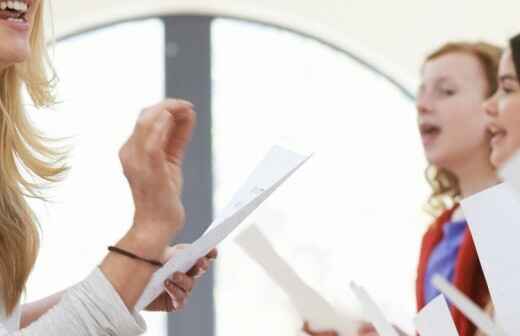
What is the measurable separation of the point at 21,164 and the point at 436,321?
67 centimetres

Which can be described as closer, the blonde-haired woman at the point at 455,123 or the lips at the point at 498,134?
the lips at the point at 498,134

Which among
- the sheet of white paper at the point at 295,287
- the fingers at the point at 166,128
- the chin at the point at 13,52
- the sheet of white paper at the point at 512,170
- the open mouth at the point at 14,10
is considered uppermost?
the open mouth at the point at 14,10

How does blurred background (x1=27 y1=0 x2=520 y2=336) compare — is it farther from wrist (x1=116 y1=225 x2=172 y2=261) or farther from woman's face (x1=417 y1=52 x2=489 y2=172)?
wrist (x1=116 y1=225 x2=172 y2=261)

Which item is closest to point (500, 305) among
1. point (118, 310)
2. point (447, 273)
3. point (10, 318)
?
point (118, 310)

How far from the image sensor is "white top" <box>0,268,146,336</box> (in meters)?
0.90

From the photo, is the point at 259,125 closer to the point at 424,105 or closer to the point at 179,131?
the point at 424,105

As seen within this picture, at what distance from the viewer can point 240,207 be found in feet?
3.01

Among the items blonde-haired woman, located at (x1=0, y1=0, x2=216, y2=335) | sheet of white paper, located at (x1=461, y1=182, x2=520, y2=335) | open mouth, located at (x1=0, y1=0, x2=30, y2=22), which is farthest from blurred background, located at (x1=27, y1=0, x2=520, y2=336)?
sheet of white paper, located at (x1=461, y1=182, x2=520, y2=335)

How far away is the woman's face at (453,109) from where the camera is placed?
2.28 metres

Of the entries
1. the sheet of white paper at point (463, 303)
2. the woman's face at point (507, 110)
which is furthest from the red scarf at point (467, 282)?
the sheet of white paper at point (463, 303)

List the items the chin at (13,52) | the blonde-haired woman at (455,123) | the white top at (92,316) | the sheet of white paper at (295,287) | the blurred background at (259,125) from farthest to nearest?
the blurred background at (259,125) → the blonde-haired woman at (455,123) → the chin at (13,52) → the sheet of white paper at (295,287) → the white top at (92,316)

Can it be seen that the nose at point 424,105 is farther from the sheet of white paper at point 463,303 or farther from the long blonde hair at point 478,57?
the sheet of white paper at point 463,303

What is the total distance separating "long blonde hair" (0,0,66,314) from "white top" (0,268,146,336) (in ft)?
0.80

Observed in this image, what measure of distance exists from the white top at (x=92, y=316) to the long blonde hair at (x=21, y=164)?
24 cm
